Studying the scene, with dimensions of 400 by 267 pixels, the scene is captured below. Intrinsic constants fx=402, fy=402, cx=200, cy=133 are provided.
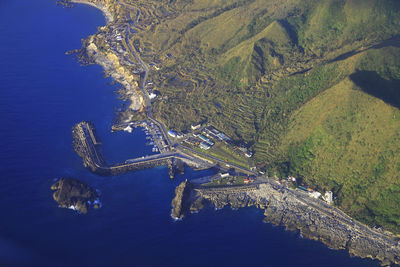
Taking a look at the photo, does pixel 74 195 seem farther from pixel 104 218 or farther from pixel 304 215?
pixel 304 215

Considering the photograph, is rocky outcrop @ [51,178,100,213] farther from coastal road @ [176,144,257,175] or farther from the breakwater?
coastal road @ [176,144,257,175]

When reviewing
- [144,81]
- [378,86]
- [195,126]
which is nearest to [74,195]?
[195,126]

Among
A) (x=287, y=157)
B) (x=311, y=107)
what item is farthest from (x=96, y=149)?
(x=311, y=107)

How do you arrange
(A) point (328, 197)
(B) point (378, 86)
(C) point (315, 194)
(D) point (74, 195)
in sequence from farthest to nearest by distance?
(B) point (378, 86) → (C) point (315, 194) → (A) point (328, 197) → (D) point (74, 195)

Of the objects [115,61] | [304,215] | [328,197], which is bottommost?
[304,215]

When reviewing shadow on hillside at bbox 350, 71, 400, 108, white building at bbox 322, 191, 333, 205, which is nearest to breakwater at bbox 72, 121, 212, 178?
white building at bbox 322, 191, 333, 205

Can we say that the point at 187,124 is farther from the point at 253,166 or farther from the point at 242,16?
the point at 242,16

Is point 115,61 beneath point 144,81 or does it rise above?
above
